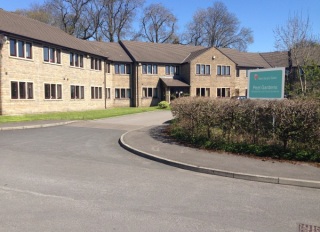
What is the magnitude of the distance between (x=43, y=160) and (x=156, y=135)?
567 cm

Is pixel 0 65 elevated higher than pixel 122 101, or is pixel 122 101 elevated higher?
pixel 0 65

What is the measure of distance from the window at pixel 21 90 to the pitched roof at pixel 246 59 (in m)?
30.3

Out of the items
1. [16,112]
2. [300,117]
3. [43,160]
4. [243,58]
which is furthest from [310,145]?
[243,58]

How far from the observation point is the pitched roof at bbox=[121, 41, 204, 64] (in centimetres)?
3966

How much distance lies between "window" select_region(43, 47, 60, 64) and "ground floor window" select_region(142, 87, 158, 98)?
13.7 metres

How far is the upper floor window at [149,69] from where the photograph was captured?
3900 centimetres

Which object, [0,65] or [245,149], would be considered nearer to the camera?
[245,149]

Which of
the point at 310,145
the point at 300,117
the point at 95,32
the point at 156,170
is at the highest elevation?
the point at 95,32

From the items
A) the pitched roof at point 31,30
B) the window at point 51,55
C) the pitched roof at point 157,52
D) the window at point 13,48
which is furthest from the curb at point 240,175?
the pitched roof at point 157,52

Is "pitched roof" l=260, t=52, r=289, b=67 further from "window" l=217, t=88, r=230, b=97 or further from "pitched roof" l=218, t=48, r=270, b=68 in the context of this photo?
"window" l=217, t=88, r=230, b=97

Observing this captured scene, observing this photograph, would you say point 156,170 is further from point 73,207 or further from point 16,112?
point 16,112

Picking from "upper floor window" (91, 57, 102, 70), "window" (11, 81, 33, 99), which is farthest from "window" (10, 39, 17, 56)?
"upper floor window" (91, 57, 102, 70)

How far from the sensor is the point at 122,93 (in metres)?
38.3

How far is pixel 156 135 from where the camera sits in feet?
43.3
